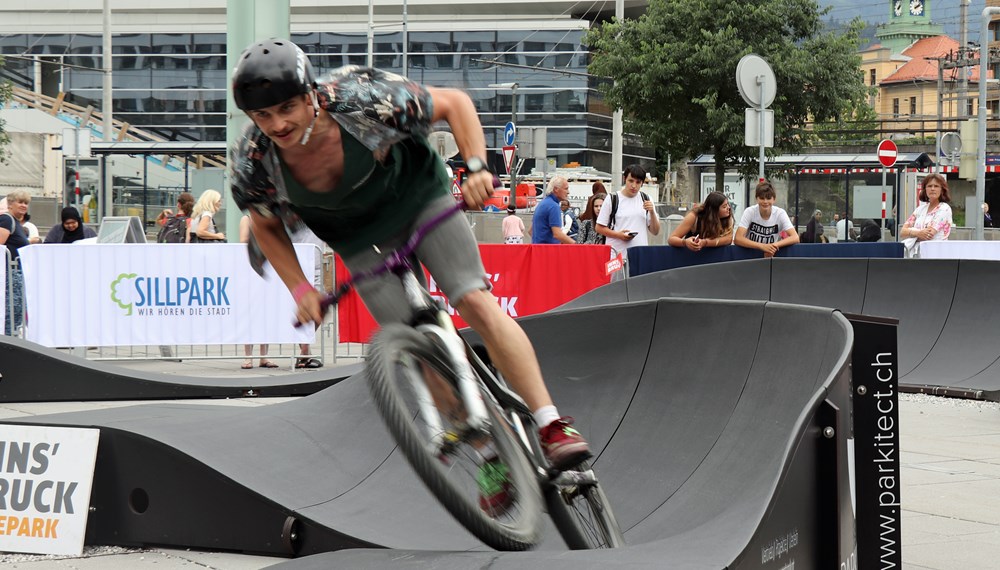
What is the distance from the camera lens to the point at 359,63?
194 ft

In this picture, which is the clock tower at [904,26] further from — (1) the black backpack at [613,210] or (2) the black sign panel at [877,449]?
(2) the black sign panel at [877,449]

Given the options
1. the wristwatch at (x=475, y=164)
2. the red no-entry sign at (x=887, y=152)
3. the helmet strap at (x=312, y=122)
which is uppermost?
the red no-entry sign at (x=887, y=152)

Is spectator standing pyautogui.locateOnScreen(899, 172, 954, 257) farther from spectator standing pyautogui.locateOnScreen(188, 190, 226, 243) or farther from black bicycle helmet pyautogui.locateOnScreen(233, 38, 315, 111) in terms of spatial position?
black bicycle helmet pyautogui.locateOnScreen(233, 38, 315, 111)

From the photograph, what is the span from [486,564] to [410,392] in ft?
1.94

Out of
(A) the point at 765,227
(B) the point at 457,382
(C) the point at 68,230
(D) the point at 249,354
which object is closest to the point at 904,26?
(A) the point at 765,227

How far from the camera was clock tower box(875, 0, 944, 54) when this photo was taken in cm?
17300

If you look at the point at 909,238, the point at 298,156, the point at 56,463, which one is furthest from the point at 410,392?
the point at 909,238

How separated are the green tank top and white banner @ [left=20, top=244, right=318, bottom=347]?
7398 mm

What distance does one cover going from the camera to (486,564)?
10.3 ft

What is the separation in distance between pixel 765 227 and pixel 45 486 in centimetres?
864

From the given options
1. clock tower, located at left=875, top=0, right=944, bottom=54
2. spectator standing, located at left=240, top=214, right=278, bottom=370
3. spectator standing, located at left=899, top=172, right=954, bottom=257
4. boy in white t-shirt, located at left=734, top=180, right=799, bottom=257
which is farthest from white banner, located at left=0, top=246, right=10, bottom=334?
clock tower, located at left=875, top=0, right=944, bottom=54

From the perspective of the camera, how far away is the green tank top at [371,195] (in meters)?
3.71

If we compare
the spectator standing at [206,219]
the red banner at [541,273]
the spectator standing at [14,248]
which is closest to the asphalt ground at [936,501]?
the spectator standing at [14,248]

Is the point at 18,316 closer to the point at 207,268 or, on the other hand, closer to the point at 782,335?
the point at 207,268
